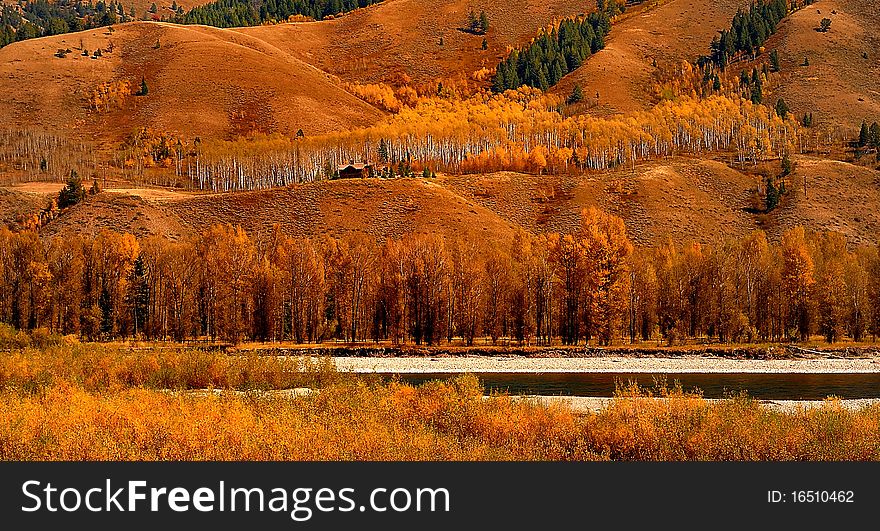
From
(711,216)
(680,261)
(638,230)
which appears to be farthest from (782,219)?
(680,261)

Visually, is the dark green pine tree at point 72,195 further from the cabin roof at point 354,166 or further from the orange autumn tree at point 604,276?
the orange autumn tree at point 604,276

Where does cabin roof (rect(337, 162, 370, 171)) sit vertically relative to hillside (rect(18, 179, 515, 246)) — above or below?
above

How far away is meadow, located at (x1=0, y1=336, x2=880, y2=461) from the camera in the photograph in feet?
67.4

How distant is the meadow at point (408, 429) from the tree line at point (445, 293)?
164 ft

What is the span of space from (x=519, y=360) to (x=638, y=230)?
73.3 metres

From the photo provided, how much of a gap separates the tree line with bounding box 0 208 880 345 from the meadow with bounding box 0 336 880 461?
50.0m

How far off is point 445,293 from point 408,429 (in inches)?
2133

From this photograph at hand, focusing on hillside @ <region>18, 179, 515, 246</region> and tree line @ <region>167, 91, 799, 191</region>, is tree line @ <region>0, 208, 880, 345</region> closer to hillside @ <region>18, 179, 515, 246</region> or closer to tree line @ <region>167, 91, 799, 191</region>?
hillside @ <region>18, 179, 515, 246</region>

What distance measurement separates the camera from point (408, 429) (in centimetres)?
2383

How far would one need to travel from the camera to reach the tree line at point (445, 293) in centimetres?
7794

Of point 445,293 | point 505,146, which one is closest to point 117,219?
point 445,293

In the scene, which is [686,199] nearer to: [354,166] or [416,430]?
[354,166]

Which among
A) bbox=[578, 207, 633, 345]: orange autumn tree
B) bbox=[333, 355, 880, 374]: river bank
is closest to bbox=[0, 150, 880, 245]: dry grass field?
bbox=[578, 207, 633, 345]: orange autumn tree

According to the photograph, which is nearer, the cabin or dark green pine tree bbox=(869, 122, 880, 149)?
the cabin
